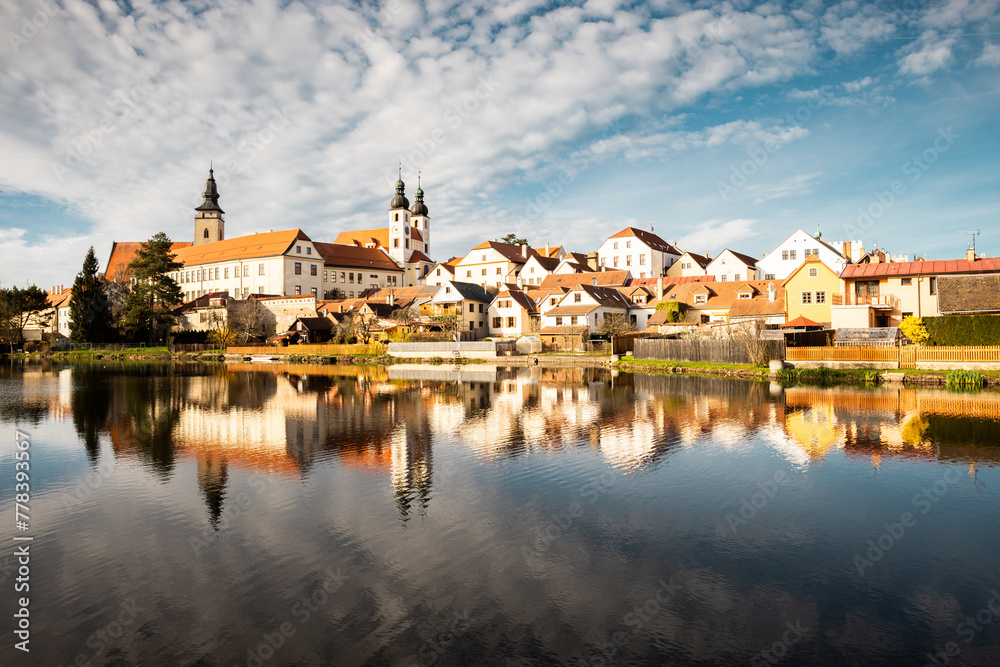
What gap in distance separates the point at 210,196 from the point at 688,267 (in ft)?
282

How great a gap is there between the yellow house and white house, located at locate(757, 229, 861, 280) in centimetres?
1832

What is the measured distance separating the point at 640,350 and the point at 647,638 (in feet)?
132

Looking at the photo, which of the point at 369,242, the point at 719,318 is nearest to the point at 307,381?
the point at 719,318

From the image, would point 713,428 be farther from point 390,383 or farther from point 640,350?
point 640,350

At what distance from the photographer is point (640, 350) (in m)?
44.8

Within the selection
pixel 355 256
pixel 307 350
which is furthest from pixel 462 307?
pixel 355 256

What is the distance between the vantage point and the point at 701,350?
130 feet

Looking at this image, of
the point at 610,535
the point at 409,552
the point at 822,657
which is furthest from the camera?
the point at 610,535

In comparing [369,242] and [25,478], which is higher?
[369,242]

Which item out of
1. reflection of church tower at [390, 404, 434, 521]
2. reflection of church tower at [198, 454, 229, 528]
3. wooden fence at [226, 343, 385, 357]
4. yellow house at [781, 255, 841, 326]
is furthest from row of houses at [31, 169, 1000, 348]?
reflection of church tower at [198, 454, 229, 528]

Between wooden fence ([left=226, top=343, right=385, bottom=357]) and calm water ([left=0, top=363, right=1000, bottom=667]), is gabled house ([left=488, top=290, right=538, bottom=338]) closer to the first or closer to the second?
wooden fence ([left=226, top=343, right=385, bottom=357])

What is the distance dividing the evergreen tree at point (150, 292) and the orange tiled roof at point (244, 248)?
13850 millimetres

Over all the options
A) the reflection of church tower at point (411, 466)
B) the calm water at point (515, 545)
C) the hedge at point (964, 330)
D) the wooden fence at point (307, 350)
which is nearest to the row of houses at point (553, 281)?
the hedge at point (964, 330)

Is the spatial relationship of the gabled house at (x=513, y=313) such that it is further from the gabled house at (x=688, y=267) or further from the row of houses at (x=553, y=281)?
the gabled house at (x=688, y=267)
